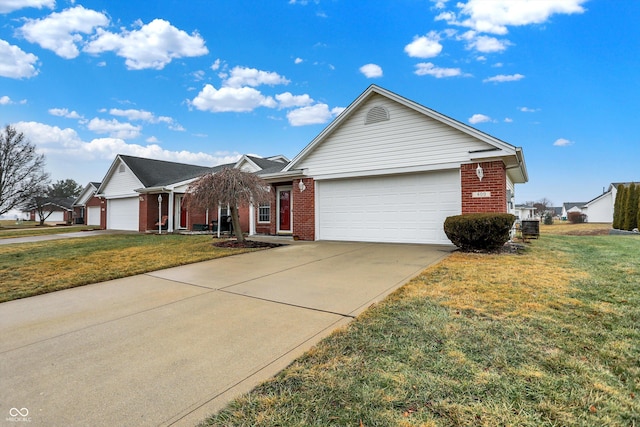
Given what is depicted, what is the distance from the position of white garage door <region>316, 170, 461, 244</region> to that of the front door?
2.61 metres

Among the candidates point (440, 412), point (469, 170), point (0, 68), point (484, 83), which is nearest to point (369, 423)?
point (440, 412)

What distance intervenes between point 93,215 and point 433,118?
33.4 meters

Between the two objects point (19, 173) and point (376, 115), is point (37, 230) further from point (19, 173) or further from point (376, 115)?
point (376, 115)

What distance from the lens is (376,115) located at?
10.8 m

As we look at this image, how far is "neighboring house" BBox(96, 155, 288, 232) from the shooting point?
735 inches

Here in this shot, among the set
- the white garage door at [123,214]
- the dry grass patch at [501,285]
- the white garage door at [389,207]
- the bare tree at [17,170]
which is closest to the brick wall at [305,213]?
the white garage door at [389,207]

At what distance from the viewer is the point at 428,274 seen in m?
5.60

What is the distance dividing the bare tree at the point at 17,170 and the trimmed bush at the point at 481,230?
4595 cm

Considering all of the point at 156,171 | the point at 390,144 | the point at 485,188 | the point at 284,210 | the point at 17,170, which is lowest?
the point at 284,210

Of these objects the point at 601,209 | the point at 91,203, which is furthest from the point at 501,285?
the point at 601,209

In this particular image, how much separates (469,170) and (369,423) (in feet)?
29.8

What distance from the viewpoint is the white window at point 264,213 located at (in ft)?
49.8

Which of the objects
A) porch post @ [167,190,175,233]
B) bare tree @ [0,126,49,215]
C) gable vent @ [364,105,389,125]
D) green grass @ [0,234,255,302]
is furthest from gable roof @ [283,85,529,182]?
bare tree @ [0,126,49,215]

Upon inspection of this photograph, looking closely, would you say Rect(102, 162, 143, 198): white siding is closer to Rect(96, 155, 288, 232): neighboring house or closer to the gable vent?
Rect(96, 155, 288, 232): neighboring house
